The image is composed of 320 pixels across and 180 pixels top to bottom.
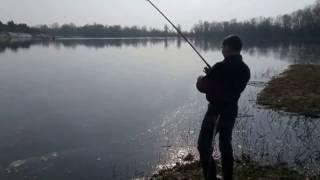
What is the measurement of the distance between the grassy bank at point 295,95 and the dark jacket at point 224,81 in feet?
37.1

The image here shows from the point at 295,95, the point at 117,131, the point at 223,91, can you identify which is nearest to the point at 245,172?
the point at 223,91

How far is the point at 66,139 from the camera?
13.4 m

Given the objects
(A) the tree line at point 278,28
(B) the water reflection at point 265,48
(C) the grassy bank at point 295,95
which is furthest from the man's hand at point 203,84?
(A) the tree line at point 278,28

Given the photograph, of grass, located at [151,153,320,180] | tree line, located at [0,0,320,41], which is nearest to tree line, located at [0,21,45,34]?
tree line, located at [0,0,320,41]

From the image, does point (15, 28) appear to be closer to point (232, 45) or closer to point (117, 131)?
point (117, 131)

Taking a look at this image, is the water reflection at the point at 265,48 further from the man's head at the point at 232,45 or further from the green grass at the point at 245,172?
the man's head at the point at 232,45

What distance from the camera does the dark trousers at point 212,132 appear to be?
20.0 ft

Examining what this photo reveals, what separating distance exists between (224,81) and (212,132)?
0.83 m

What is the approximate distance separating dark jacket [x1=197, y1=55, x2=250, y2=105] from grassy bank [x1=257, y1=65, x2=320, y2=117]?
11318 mm

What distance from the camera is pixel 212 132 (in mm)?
6160

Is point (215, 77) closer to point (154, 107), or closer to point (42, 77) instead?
point (154, 107)

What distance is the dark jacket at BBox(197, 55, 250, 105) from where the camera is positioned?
587cm

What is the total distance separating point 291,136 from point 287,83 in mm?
13699

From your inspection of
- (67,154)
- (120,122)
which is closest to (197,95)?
(120,122)
